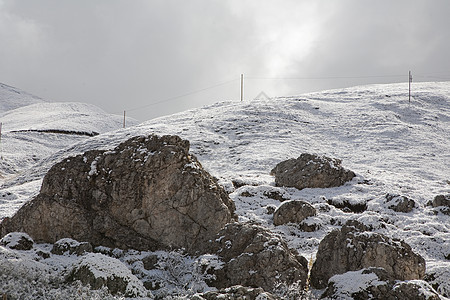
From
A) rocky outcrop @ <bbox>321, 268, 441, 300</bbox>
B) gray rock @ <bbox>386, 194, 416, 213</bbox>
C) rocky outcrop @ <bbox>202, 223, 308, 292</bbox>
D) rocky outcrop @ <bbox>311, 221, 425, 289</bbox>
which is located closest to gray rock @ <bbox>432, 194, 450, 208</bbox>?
gray rock @ <bbox>386, 194, 416, 213</bbox>

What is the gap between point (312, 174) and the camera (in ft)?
74.7

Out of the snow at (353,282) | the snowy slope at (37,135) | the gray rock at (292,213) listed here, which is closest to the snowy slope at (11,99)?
the snowy slope at (37,135)

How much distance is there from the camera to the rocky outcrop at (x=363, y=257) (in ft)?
36.2

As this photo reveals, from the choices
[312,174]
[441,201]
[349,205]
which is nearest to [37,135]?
[312,174]

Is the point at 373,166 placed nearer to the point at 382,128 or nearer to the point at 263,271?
the point at 382,128

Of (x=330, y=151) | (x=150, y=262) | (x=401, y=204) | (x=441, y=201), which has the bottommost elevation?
(x=150, y=262)

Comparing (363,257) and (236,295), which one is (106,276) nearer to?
(236,295)

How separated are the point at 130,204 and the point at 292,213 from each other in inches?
278

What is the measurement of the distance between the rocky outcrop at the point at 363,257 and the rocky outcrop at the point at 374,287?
882 millimetres

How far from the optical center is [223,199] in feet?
47.6

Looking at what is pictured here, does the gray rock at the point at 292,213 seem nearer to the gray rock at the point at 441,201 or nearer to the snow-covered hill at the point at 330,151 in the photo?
the snow-covered hill at the point at 330,151

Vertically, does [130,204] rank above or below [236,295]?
above

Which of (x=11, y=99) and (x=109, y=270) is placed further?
(x=11, y=99)

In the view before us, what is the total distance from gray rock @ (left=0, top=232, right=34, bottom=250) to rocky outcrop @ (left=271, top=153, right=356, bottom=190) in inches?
544
